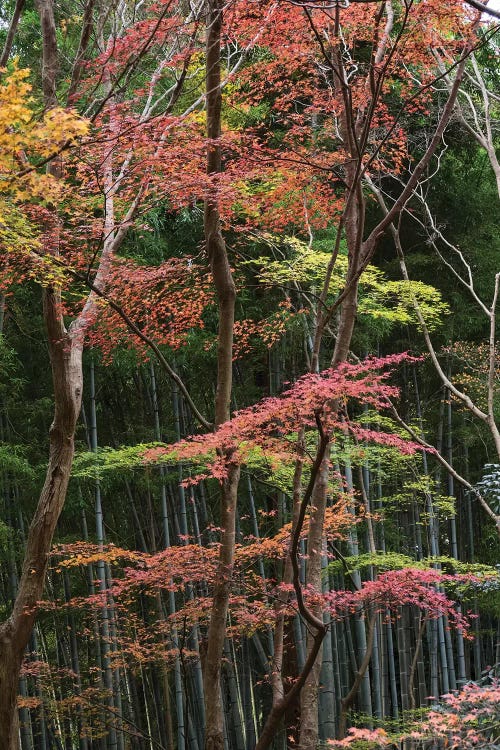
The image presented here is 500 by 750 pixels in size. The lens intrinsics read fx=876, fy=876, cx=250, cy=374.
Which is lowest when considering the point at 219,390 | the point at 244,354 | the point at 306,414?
the point at 306,414

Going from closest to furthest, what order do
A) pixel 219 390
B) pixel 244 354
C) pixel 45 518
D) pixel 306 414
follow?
pixel 306 414, pixel 45 518, pixel 219 390, pixel 244 354

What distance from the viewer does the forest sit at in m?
5.12

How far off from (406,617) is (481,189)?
5.49 m

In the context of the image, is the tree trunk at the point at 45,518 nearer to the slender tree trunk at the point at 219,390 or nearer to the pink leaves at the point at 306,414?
the pink leaves at the point at 306,414

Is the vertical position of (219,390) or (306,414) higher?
(219,390)

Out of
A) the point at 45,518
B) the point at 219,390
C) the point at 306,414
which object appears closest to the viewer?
the point at 306,414

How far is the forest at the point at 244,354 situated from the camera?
512 cm

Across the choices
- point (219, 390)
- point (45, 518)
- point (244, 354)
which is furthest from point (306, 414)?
point (244, 354)

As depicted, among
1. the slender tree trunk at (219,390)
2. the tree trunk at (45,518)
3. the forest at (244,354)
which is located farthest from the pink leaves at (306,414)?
the tree trunk at (45,518)

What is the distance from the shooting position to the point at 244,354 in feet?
33.6

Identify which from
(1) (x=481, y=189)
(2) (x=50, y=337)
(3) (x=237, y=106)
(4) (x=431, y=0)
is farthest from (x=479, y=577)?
(1) (x=481, y=189)

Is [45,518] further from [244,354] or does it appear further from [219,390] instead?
[244,354]

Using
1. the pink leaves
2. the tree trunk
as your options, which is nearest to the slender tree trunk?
the pink leaves

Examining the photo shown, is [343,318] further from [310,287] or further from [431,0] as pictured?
[310,287]
